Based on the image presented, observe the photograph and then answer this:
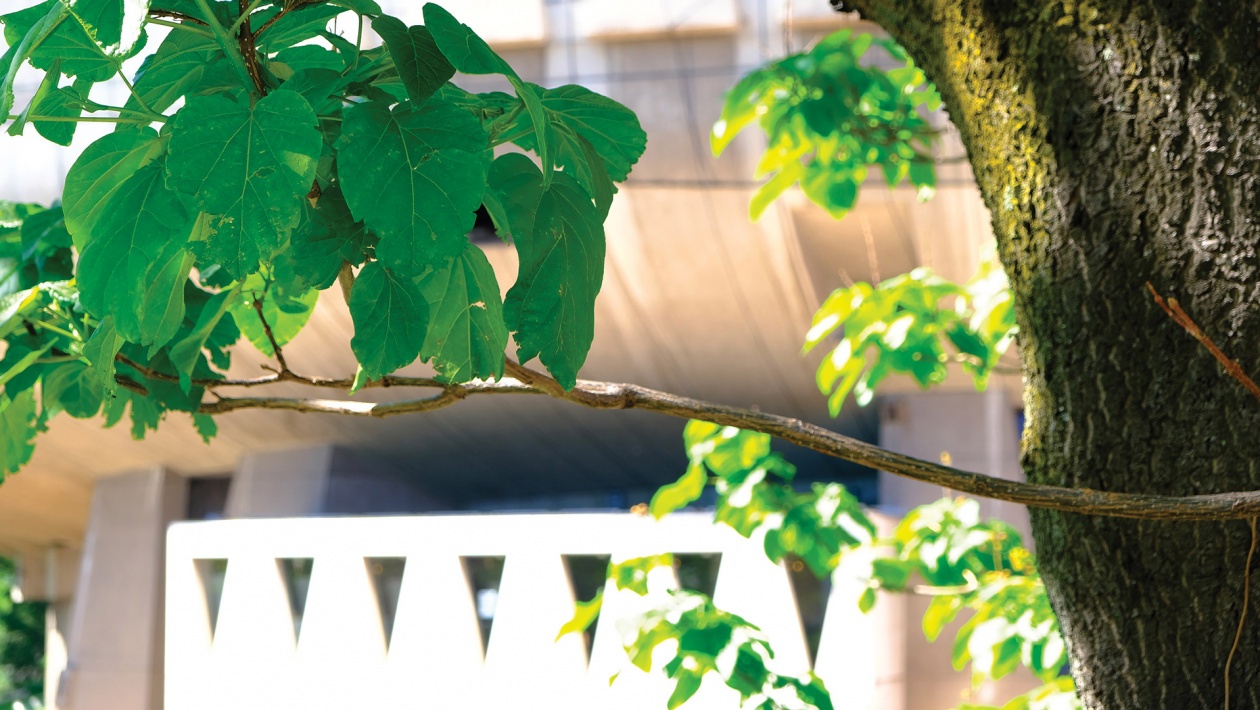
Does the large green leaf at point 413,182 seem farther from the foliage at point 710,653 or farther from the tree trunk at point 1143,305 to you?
the foliage at point 710,653

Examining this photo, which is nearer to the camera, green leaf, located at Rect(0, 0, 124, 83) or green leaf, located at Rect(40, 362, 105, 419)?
green leaf, located at Rect(0, 0, 124, 83)

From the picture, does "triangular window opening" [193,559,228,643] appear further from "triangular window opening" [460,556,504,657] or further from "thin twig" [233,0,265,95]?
"thin twig" [233,0,265,95]

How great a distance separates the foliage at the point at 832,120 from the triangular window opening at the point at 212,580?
248 inches

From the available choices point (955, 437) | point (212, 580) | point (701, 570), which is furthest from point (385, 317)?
point (955, 437)

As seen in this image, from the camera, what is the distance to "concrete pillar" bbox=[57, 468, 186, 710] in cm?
1122

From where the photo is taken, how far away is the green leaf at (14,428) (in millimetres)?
756

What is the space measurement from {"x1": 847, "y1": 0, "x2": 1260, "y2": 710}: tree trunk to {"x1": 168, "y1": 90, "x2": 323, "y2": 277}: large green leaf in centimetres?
75

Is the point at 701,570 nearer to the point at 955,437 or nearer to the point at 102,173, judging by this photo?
the point at 955,437

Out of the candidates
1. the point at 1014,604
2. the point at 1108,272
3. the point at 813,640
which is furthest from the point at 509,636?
the point at 1108,272

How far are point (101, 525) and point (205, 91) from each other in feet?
42.0

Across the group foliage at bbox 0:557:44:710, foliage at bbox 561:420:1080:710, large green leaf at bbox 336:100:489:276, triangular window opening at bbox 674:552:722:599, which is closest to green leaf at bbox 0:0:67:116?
large green leaf at bbox 336:100:489:276

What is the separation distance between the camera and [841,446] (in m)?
0.77

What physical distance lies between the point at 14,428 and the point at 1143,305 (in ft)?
2.94

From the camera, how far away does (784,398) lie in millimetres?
9320
